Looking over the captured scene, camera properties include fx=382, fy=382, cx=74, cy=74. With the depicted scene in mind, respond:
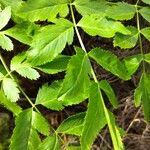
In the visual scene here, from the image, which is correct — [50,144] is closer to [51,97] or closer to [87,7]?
[51,97]

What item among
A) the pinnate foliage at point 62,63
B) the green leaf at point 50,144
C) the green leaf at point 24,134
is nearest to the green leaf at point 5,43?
the pinnate foliage at point 62,63

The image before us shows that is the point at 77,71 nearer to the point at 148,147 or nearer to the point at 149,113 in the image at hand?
the point at 149,113

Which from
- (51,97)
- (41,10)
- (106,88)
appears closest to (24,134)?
(51,97)

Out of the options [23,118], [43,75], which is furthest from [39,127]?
[43,75]

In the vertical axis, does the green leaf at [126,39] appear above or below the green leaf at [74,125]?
above

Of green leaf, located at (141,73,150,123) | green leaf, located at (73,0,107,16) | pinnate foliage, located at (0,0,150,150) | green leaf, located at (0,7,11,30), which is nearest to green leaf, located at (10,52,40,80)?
pinnate foliage, located at (0,0,150,150)

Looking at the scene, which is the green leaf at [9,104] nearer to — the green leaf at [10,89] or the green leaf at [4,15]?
the green leaf at [10,89]

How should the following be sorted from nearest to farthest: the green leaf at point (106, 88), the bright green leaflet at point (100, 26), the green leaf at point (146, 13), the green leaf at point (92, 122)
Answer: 1. the green leaf at point (92, 122)
2. the green leaf at point (106, 88)
3. the bright green leaflet at point (100, 26)
4. the green leaf at point (146, 13)
